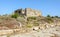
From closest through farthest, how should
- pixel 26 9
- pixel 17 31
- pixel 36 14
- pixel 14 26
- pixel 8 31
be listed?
1. pixel 8 31
2. pixel 17 31
3. pixel 14 26
4. pixel 26 9
5. pixel 36 14

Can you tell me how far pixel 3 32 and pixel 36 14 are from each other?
4768 centimetres

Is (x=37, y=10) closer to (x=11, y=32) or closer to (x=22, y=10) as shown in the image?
(x=22, y=10)

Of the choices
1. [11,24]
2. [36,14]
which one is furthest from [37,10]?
[11,24]

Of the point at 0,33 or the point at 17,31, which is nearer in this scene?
the point at 0,33

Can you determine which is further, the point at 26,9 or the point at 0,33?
the point at 26,9

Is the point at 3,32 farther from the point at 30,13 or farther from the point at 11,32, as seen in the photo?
the point at 30,13

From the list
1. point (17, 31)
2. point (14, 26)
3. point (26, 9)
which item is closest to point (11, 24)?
point (14, 26)

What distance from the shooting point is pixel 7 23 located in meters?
21.0

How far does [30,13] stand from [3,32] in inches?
1735

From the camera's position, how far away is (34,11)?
205ft

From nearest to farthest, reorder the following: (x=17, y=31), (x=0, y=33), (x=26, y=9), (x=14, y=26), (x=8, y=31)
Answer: (x=0, y=33) < (x=8, y=31) < (x=17, y=31) < (x=14, y=26) < (x=26, y=9)

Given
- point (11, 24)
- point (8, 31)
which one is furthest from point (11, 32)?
point (11, 24)

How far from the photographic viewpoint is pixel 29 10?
61.0 metres

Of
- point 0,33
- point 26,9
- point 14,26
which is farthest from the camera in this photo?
point 26,9
